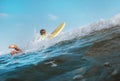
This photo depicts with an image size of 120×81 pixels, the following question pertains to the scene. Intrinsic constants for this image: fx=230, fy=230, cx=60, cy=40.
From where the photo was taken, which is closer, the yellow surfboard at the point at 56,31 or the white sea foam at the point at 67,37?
the white sea foam at the point at 67,37

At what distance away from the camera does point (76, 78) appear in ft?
14.1

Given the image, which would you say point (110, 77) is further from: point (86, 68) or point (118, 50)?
point (118, 50)

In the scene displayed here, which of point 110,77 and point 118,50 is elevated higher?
point 118,50

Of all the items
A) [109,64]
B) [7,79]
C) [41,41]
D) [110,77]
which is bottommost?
[110,77]

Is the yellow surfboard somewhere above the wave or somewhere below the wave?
above

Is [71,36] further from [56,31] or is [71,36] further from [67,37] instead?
[56,31]

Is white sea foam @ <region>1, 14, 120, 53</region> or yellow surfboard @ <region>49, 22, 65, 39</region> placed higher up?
yellow surfboard @ <region>49, 22, 65, 39</region>

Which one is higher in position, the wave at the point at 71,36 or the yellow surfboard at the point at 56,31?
the yellow surfboard at the point at 56,31

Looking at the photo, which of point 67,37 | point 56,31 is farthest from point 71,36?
point 56,31

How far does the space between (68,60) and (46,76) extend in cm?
118

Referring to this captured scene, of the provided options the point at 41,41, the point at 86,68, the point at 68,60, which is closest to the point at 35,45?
the point at 41,41

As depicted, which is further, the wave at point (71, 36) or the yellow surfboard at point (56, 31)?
the yellow surfboard at point (56, 31)

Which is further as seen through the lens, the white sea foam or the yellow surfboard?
the yellow surfboard

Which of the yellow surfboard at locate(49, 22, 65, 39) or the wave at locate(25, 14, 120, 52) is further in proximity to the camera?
the yellow surfboard at locate(49, 22, 65, 39)
